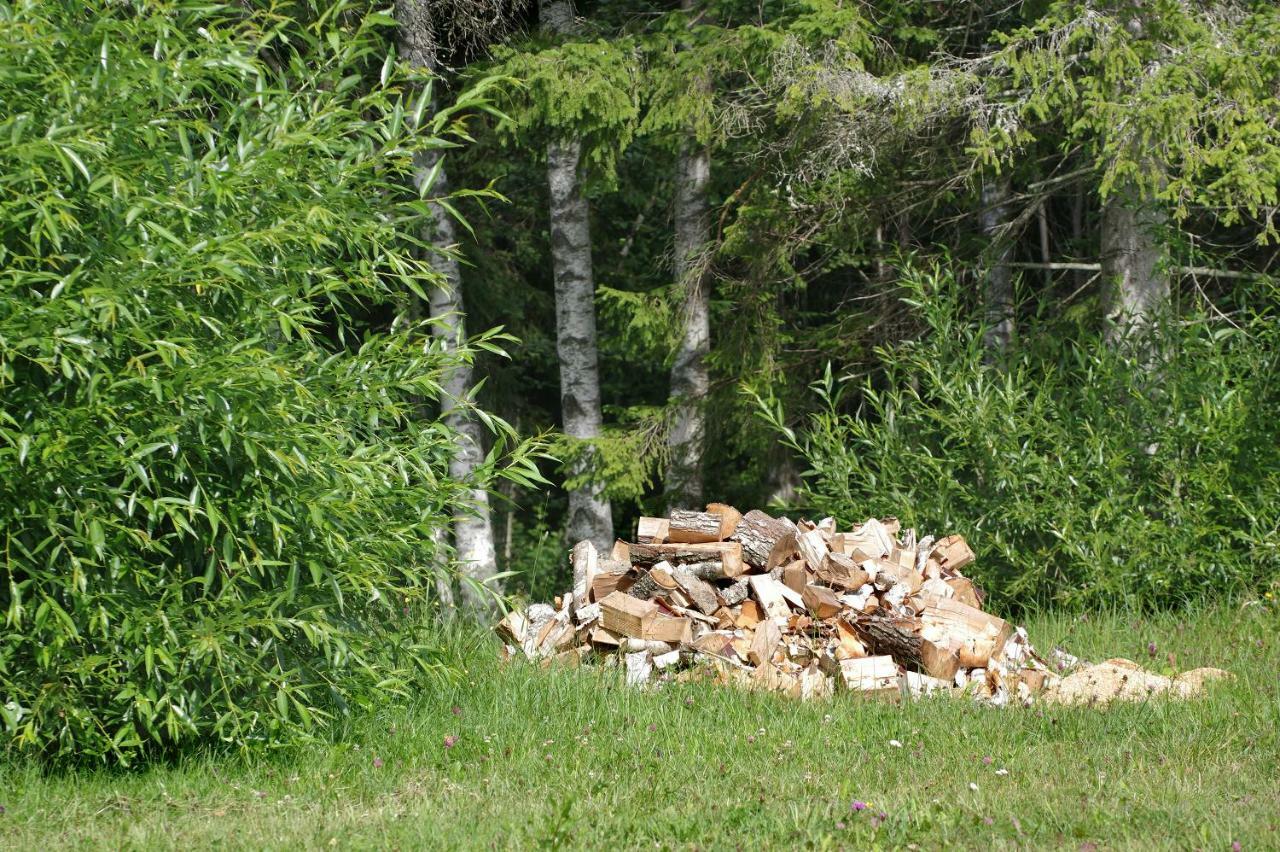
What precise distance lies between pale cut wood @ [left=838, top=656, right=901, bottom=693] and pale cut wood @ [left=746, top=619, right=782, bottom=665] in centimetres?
37

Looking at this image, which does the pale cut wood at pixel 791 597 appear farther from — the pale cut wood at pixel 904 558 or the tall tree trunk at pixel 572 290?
the tall tree trunk at pixel 572 290

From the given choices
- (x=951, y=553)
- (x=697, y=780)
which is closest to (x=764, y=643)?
(x=697, y=780)

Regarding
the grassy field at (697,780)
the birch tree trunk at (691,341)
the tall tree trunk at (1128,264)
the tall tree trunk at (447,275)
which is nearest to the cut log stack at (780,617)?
the grassy field at (697,780)

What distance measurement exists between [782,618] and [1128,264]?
4242 mm

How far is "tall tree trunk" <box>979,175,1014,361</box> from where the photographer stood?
1014 centimetres

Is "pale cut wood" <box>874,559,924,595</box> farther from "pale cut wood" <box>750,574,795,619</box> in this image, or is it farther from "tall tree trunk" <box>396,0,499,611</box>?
"tall tree trunk" <box>396,0,499,611</box>

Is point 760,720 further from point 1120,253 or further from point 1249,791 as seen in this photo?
point 1120,253

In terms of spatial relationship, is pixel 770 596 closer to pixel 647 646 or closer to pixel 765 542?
pixel 765 542

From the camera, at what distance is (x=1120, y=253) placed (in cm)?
904

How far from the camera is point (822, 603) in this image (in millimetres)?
6660

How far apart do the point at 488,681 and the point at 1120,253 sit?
5.73 metres

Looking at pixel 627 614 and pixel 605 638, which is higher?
pixel 627 614

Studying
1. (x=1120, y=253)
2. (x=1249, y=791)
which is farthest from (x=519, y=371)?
(x=1249, y=791)

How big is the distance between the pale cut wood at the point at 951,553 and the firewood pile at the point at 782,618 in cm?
1
